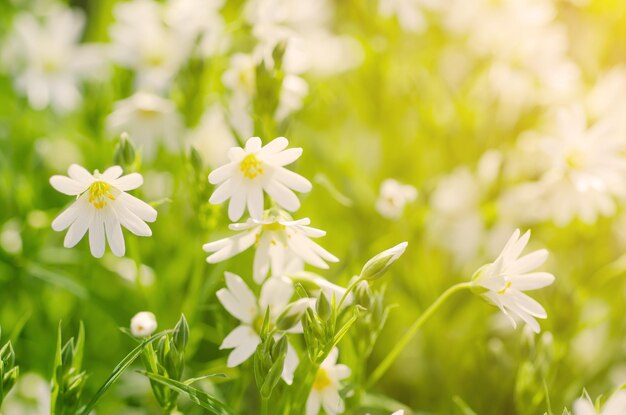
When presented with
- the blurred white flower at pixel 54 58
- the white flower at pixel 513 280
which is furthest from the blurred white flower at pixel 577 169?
the blurred white flower at pixel 54 58

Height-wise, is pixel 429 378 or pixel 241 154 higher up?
pixel 241 154

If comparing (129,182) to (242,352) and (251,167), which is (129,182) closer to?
(251,167)

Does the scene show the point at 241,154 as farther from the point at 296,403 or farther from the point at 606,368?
the point at 606,368

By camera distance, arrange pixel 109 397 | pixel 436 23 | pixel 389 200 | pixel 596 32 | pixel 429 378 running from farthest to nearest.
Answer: pixel 436 23 → pixel 596 32 → pixel 429 378 → pixel 109 397 → pixel 389 200

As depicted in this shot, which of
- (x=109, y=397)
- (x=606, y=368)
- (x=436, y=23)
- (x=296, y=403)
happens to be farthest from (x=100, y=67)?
(x=606, y=368)

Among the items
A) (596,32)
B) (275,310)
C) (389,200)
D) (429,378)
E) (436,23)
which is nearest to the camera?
(275,310)

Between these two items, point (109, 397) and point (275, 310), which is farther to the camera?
point (109, 397)
